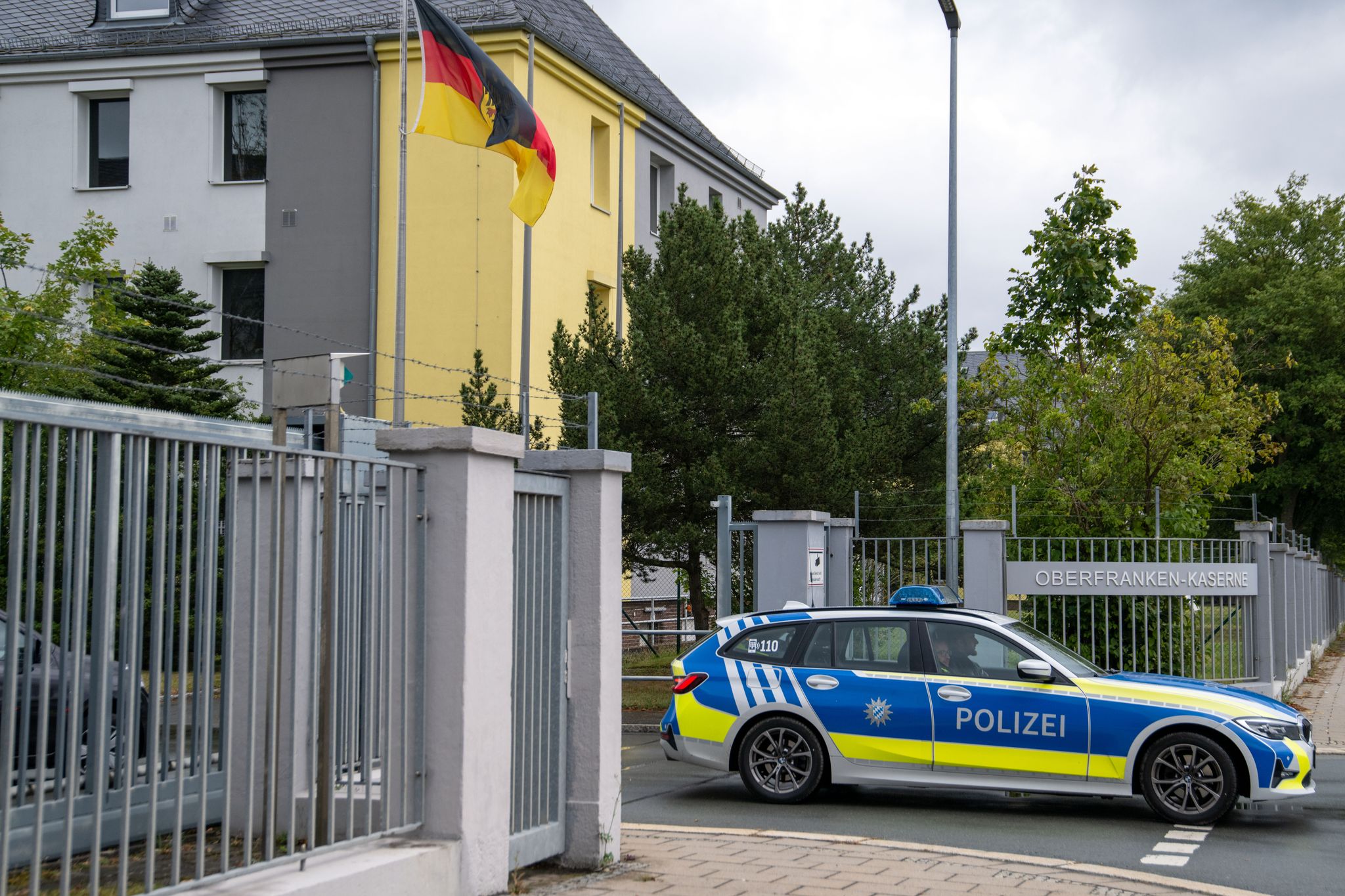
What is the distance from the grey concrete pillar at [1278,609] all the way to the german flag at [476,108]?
10.9m

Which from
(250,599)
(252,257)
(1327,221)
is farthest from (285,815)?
(1327,221)

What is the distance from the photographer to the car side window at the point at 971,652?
10.5m

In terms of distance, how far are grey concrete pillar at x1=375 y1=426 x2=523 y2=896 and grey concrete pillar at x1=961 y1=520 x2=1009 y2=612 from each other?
11.5 m

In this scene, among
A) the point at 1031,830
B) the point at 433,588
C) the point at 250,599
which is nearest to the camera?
the point at 250,599

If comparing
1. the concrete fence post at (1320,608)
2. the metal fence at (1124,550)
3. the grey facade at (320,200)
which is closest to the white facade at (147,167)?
the grey facade at (320,200)

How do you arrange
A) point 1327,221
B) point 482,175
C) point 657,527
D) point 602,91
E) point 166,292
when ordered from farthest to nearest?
point 1327,221 < point 602,91 < point 482,175 < point 166,292 < point 657,527

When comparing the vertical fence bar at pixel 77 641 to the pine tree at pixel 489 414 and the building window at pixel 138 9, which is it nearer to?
the pine tree at pixel 489 414

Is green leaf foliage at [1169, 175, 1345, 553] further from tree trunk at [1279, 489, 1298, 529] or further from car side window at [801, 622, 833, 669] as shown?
car side window at [801, 622, 833, 669]

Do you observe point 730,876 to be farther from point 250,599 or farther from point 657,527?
point 657,527

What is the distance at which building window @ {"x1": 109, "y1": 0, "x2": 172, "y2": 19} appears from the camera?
29.4 metres

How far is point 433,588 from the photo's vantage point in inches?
253

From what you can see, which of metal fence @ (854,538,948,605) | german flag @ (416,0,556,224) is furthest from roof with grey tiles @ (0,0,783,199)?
metal fence @ (854,538,948,605)

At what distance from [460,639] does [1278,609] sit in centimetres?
1566

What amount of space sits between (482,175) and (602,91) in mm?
3990
